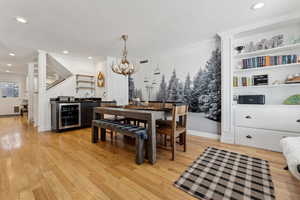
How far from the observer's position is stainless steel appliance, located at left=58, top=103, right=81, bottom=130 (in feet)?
12.3

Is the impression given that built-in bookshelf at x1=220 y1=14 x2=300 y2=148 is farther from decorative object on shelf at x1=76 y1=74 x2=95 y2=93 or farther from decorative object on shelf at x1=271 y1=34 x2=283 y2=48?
decorative object on shelf at x1=76 y1=74 x2=95 y2=93

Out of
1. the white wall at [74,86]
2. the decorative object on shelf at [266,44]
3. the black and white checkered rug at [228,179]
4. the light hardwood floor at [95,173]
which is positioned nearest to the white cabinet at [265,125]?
the light hardwood floor at [95,173]

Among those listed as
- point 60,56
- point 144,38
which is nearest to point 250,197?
point 144,38

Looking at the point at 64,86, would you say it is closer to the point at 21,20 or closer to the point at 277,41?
the point at 21,20

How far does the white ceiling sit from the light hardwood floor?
8.02 ft

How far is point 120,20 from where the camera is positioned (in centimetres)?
233

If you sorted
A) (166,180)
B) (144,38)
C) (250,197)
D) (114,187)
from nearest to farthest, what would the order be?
(250,197) < (114,187) < (166,180) < (144,38)

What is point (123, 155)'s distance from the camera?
7.27 ft

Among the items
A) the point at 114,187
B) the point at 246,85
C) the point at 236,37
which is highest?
the point at 236,37

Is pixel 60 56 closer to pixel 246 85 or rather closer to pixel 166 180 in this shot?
pixel 166 180

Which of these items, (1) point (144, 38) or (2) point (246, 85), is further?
(1) point (144, 38)

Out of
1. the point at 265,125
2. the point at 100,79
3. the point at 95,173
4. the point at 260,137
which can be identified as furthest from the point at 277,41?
the point at 100,79

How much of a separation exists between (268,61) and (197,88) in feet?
4.81

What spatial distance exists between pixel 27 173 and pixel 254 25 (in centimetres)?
458
